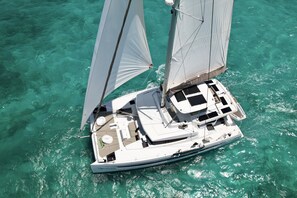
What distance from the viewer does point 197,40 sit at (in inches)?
832

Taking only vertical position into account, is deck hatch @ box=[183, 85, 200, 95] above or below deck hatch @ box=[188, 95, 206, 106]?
above

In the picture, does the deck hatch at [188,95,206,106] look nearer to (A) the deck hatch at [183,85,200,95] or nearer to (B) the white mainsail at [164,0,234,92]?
(A) the deck hatch at [183,85,200,95]

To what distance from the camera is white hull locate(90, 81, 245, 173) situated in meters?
21.9

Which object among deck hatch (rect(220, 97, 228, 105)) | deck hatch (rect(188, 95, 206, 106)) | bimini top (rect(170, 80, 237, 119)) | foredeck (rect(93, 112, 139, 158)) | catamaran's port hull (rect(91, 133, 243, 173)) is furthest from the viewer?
deck hatch (rect(220, 97, 228, 105))

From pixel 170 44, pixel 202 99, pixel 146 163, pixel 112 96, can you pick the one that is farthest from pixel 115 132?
pixel 170 44

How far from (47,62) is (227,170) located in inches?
772

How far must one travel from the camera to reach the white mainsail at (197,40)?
63.2ft

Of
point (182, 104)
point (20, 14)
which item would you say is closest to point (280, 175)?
point (182, 104)

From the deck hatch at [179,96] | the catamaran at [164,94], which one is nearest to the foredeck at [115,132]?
the catamaran at [164,94]

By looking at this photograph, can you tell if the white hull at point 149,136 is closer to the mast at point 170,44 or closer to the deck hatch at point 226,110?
the deck hatch at point 226,110

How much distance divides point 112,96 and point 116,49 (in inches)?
360

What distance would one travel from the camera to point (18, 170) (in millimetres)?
23328

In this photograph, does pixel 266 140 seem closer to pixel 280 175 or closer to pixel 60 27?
pixel 280 175

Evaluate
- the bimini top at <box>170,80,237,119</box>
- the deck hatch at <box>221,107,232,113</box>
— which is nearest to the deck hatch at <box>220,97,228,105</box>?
the bimini top at <box>170,80,237,119</box>
